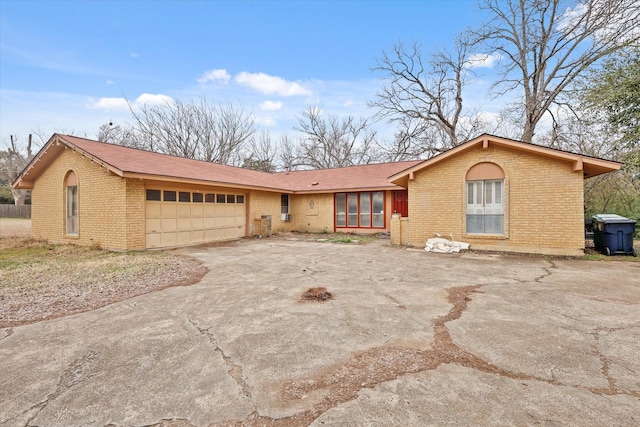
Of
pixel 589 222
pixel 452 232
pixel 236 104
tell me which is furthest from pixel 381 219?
pixel 236 104

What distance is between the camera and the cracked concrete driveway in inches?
85.5

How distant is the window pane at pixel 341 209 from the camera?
16422 mm

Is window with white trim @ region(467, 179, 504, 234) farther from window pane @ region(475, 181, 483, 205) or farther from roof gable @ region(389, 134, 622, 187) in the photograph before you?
roof gable @ region(389, 134, 622, 187)

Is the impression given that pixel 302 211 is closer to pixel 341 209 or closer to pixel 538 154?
pixel 341 209

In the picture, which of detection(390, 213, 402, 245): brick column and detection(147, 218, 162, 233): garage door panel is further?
detection(390, 213, 402, 245): brick column

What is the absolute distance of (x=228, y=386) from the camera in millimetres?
2514

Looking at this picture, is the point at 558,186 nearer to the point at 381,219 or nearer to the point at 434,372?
the point at 381,219

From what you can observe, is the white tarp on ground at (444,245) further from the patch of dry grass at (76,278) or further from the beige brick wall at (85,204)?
the beige brick wall at (85,204)

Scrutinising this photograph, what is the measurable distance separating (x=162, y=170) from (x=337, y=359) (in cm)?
1048

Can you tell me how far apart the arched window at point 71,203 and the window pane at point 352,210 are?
1221 centimetres

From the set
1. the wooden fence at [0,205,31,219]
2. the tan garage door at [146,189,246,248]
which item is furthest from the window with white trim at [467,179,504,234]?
the wooden fence at [0,205,31,219]

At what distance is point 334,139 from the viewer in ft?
103

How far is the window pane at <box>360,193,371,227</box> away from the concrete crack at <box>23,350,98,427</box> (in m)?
13.7

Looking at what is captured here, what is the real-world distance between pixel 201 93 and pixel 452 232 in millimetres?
25722
